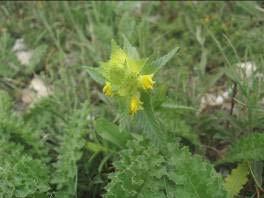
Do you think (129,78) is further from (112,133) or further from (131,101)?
(112,133)

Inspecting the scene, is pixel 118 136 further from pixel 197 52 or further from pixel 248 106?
pixel 197 52

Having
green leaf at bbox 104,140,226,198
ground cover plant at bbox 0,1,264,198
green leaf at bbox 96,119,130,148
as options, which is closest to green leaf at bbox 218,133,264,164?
ground cover plant at bbox 0,1,264,198

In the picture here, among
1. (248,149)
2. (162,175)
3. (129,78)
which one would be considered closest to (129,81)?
(129,78)

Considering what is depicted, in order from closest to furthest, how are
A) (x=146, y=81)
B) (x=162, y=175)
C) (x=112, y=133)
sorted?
(x=146, y=81) → (x=162, y=175) → (x=112, y=133)

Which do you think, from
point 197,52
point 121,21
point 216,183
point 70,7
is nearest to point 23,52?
point 70,7

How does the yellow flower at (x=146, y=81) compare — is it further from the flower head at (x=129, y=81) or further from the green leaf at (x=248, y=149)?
the green leaf at (x=248, y=149)

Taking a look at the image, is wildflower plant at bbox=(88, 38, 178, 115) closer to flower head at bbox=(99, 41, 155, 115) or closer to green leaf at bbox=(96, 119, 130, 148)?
flower head at bbox=(99, 41, 155, 115)
